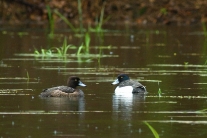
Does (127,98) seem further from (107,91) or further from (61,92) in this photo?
(61,92)

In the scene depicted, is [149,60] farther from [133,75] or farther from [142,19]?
[142,19]

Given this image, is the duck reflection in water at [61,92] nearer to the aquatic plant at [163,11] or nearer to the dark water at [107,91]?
the dark water at [107,91]

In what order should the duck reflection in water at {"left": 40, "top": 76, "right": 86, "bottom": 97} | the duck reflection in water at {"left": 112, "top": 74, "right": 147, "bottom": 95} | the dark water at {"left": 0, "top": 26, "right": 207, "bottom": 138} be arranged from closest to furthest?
the dark water at {"left": 0, "top": 26, "right": 207, "bottom": 138}
the duck reflection in water at {"left": 40, "top": 76, "right": 86, "bottom": 97}
the duck reflection in water at {"left": 112, "top": 74, "right": 147, "bottom": 95}

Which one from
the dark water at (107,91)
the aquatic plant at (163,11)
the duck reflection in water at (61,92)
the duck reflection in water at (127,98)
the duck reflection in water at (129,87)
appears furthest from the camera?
the aquatic plant at (163,11)

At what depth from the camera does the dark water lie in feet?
34.2

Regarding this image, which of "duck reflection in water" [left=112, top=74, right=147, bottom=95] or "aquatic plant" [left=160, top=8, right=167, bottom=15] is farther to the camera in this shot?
"aquatic plant" [left=160, top=8, right=167, bottom=15]

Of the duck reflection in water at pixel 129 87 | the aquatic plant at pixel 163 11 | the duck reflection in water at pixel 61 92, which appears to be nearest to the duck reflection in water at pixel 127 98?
the duck reflection in water at pixel 129 87

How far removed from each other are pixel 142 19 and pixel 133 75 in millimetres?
22313

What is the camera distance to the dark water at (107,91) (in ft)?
34.2

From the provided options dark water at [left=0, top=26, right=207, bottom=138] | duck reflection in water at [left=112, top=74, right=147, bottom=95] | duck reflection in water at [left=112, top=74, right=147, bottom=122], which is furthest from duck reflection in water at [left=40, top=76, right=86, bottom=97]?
duck reflection in water at [left=112, top=74, right=147, bottom=95]

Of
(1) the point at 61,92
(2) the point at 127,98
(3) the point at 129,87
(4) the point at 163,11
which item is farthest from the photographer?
(4) the point at 163,11

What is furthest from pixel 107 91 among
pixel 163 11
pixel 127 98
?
pixel 163 11

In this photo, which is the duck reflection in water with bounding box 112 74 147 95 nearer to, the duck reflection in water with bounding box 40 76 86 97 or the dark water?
the dark water

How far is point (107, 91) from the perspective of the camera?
14469 millimetres
